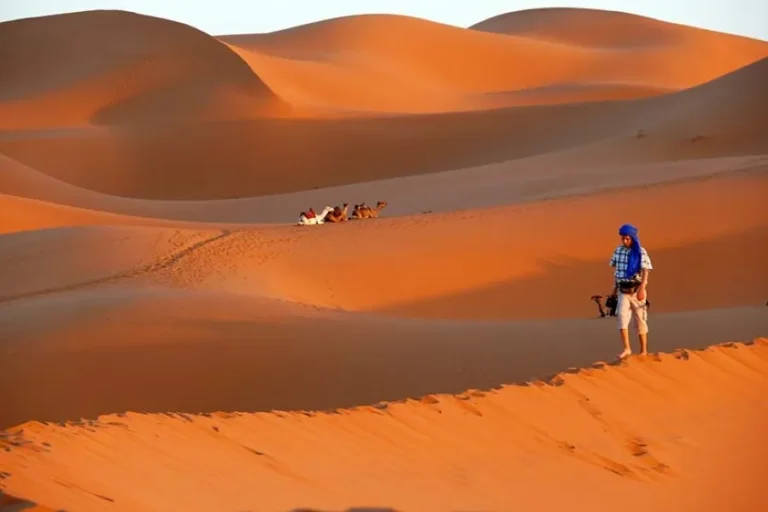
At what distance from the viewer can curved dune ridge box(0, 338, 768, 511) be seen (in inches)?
227

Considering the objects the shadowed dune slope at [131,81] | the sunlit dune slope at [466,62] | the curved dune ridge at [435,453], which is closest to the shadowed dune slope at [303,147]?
the shadowed dune slope at [131,81]

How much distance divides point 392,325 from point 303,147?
34.1 meters

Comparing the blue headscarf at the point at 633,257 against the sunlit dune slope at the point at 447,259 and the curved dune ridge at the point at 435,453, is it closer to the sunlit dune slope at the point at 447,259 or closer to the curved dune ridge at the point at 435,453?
the curved dune ridge at the point at 435,453

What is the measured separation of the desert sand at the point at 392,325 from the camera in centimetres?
656

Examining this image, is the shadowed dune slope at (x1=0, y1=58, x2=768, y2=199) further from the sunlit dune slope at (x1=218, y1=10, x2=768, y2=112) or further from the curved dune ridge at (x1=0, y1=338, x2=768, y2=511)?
the curved dune ridge at (x1=0, y1=338, x2=768, y2=511)

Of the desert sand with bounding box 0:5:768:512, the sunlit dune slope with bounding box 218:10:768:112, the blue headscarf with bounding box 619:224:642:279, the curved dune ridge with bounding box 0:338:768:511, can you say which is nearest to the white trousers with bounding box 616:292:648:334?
the blue headscarf with bounding box 619:224:642:279

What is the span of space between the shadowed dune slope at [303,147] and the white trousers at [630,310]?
29.9m

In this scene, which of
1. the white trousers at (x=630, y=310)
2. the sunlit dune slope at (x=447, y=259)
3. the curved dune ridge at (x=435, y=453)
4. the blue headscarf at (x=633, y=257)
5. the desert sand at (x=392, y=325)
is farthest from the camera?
the sunlit dune slope at (x=447, y=259)

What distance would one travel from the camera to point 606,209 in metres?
20.0

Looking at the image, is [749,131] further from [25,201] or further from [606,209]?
[25,201]

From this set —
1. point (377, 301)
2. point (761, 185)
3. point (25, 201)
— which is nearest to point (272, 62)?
point (25, 201)

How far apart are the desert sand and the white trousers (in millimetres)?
407

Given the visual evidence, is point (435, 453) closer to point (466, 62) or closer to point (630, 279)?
point (630, 279)

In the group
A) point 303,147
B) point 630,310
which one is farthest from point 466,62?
point 630,310
